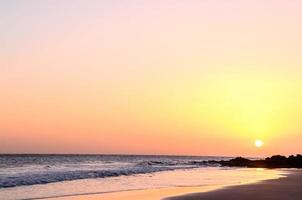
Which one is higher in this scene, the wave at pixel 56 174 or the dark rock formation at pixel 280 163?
the dark rock formation at pixel 280 163

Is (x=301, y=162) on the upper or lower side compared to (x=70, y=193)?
upper

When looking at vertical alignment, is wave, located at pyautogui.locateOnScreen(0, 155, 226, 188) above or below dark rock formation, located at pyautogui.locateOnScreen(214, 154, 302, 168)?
below

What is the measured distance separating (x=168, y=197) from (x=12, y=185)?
1056cm

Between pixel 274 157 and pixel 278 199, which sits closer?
pixel 278 199

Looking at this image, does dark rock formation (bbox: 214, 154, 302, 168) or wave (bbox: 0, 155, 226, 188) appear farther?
dark rock formation (bbox: 214, 154, 302, 168)

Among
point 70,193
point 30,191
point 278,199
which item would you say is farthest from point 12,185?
point 278,199

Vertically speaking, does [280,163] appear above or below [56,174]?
above

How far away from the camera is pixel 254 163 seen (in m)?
79.8

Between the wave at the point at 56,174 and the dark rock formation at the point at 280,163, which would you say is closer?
the wave at the point at 56,174

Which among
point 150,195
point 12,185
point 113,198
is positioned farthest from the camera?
point 12,185

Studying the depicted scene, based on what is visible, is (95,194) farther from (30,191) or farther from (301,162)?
(301,162)

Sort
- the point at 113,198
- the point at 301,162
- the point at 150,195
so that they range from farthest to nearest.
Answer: the point at 301,162, the point at 150,195, the point at 113,198

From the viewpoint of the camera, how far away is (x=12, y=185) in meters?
28.2

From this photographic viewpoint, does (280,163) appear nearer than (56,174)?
No
